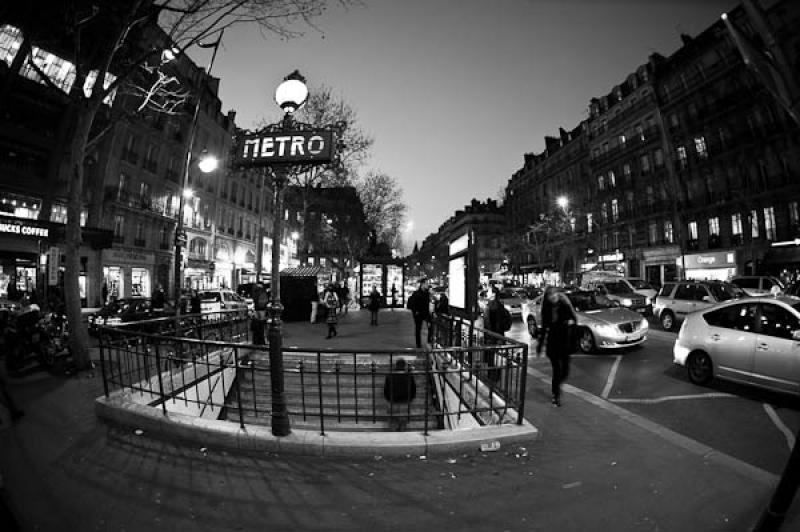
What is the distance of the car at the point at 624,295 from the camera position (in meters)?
16.3

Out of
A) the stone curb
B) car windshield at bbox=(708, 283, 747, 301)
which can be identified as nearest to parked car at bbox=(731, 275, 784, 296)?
car windshield at bbox=(708, 283, 747, 301)

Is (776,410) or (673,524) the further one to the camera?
(776,410)

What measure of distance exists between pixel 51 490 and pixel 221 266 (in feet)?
128

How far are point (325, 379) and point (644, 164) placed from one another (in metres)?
40.1

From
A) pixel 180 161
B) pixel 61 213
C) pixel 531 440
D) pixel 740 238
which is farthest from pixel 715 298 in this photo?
pixel 180 161

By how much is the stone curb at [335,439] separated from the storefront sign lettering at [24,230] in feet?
65.4

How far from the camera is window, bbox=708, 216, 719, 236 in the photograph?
30594 mm

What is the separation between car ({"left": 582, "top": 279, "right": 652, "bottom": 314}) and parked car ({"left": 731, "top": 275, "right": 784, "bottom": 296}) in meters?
3.68

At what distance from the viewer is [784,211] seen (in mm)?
25453

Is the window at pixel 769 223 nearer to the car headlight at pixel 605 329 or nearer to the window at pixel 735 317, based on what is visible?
the car headlight at pixel 605 329

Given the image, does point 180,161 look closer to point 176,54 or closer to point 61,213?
point 61,213

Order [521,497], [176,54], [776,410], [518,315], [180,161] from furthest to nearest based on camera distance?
[180,161], [518,315], [176,54], [776,410], [521,497]

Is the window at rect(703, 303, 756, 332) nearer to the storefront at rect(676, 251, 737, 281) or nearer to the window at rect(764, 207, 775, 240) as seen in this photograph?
the window at rect(764, 207, 775, 240)

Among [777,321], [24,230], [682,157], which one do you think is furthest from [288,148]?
[682,157]
